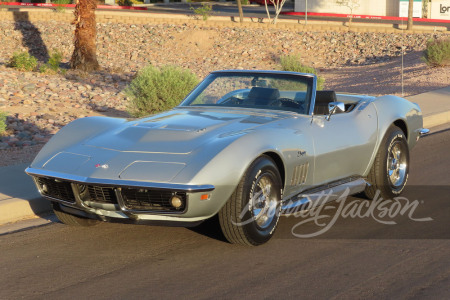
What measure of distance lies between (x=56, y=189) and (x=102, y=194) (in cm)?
58

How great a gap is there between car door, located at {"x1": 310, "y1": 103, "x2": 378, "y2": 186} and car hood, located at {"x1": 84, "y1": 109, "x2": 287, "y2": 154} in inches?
18.7

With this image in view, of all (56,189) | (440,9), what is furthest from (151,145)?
(440,9)

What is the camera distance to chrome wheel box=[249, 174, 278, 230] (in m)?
6.49

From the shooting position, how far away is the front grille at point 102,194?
6.24 metres

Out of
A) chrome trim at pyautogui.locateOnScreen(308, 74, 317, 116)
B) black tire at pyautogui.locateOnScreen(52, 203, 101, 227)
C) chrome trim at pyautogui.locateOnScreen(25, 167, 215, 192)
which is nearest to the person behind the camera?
chrome trim at pyautogui.locateOnScreen(25, 167, 215, 192)

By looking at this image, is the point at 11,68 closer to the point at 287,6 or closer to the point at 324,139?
the point at 324,139

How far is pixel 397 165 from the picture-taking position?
8.70 meters

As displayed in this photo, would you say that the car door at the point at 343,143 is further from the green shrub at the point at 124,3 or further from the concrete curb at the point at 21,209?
the green shrub at the point at 124,3

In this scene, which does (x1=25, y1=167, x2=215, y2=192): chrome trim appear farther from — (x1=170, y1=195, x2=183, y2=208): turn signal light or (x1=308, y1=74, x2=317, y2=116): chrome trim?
(x1=308, y1=74, x2=317, y2=116): chrome trim

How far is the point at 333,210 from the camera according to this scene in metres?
8.09

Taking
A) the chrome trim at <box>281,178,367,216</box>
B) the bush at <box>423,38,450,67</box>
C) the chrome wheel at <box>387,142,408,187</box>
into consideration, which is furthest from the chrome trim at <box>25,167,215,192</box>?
the bush at <box>423,38,450,67</box>

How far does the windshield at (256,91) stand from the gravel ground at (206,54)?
13062mm

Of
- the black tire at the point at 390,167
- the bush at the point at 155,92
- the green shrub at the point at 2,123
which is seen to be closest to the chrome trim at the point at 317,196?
the black tire at the point at 390,167

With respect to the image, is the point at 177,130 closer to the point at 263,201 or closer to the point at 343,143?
the point at 263,201
